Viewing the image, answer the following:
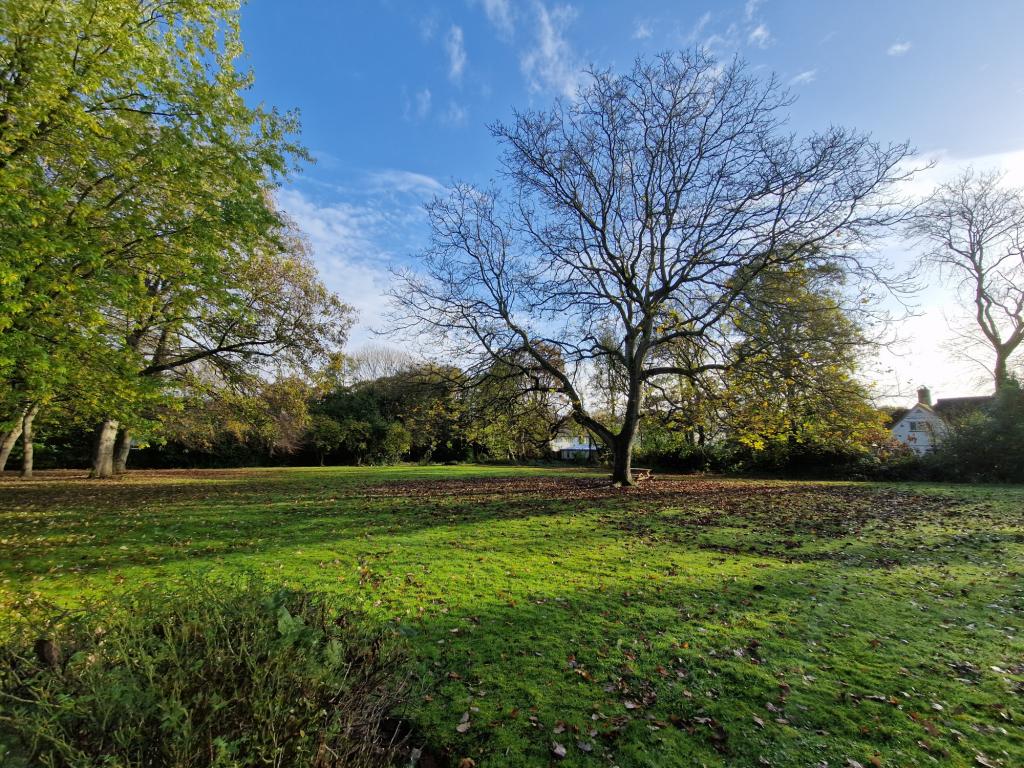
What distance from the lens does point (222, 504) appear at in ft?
40.1

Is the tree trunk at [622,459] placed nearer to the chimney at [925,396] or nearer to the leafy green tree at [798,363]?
the leafy green tree at [798,363]

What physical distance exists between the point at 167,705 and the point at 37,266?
29.7 feet

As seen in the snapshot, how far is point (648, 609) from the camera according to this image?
17.5 feet

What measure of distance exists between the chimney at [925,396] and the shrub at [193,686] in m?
57.1

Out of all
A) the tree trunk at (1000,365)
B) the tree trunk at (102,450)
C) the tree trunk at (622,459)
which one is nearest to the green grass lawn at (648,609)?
the tree trunk at (622,459)

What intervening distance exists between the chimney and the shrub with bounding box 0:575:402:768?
5712 cm

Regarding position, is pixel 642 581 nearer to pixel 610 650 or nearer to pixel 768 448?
pixel 610 650

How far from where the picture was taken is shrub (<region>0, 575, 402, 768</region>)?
1.62 meters

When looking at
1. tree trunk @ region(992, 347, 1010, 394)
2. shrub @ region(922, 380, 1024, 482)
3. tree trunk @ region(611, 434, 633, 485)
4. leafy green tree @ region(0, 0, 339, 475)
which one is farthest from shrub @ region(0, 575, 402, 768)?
tree trunk @ region(992, 347, 1010, 394)

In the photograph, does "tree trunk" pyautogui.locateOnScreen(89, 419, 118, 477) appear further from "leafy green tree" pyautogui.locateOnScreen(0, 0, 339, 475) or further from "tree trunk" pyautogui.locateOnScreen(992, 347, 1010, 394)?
"tree trunk" pyautogui.locateOnScreen(992, 347, 1010, 394)

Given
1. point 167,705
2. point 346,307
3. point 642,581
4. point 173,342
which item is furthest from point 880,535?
point 173,342

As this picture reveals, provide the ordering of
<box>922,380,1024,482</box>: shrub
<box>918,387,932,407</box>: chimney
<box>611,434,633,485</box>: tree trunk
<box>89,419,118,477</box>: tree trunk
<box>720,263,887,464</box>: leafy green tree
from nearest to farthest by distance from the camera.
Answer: <box>720,263,887,464</box>: leafy green tree < <box>611,434,633,485</box>: tree trunk < <box>89,419,118,477</box>: tree trunk < <box>922,380,1024,482</box>: shrub < <box>918,387,932,407</box>: chimney

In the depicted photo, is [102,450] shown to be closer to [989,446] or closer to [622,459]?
[622,459]

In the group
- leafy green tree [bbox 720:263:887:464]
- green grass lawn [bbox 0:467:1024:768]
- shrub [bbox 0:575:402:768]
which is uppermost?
leafy green tree [bbox 720:263:887:464]
